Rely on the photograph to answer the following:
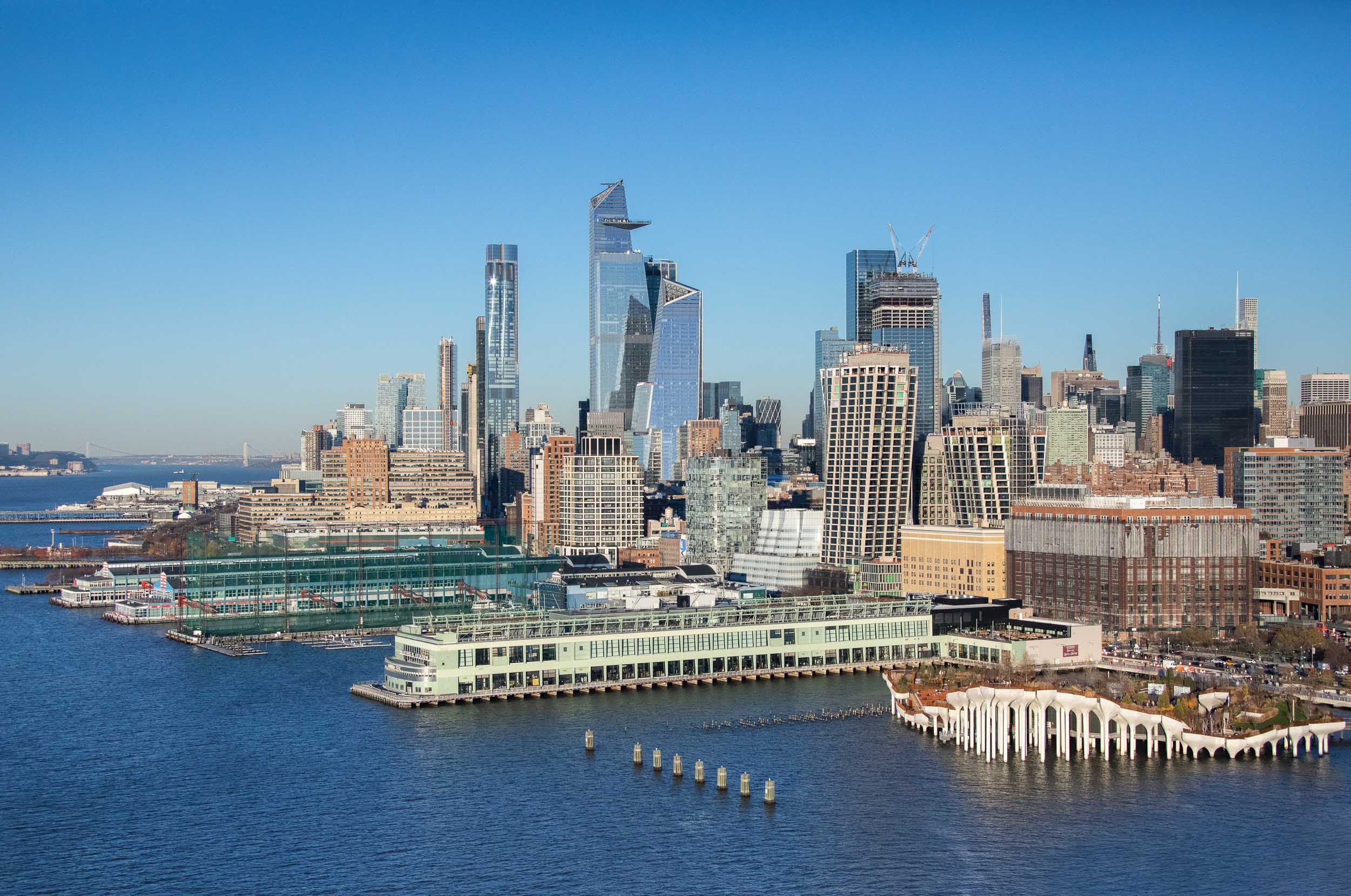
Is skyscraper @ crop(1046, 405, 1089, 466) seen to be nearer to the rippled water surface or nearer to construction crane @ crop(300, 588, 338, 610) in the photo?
construction crane @ crop(300, 588, 338, 610)

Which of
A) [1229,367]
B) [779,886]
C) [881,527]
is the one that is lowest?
[779,886]

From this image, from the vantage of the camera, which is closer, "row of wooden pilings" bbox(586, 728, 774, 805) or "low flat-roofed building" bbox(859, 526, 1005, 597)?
"row of wooden pilings" bbox(586, 728, 774, 805)

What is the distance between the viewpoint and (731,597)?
253 ft

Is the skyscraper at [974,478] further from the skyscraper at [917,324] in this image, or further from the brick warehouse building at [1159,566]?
the skyscraper at [917,324]

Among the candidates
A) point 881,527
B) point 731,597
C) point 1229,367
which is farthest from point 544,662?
point 1229,367

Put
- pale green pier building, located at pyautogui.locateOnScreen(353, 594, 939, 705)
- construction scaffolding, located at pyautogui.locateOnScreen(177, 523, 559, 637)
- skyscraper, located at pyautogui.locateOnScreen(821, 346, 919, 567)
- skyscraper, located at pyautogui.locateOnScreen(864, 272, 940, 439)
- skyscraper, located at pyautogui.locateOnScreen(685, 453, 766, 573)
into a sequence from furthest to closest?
1. skyscraper, located at pyautogui.locateOnScreen(864, 272, 940, 439)
2. skyscraper, located at pyautogui.locateOnScreen(685, 453, 766, 573)
3. skyscraper, located at pyautogui.locateOnScreen(821, 346, 919, 567)
4. construction scaffolding, located at pyautogui.locateOnScreen(177, 523, 559, 637)
5. pale green pier building, located at pyautogui.locateOnScreen(353, 594, 939, 705)

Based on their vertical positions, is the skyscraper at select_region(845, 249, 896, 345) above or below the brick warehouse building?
above

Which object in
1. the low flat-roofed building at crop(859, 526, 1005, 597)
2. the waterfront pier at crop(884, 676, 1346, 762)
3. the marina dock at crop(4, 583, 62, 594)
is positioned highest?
the low flat-roofed building at crop(859, 526, 1005, 597)

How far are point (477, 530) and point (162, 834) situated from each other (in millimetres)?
87640

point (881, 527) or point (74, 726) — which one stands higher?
point (881, 527)

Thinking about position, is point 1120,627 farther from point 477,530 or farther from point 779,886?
point 477,530

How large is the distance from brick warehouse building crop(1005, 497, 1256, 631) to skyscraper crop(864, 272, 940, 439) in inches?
3244

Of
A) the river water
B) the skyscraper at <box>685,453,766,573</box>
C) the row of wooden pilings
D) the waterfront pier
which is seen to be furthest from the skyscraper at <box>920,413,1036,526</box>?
the row of wooden pilings

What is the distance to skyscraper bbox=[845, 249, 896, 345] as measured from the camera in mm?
182500
